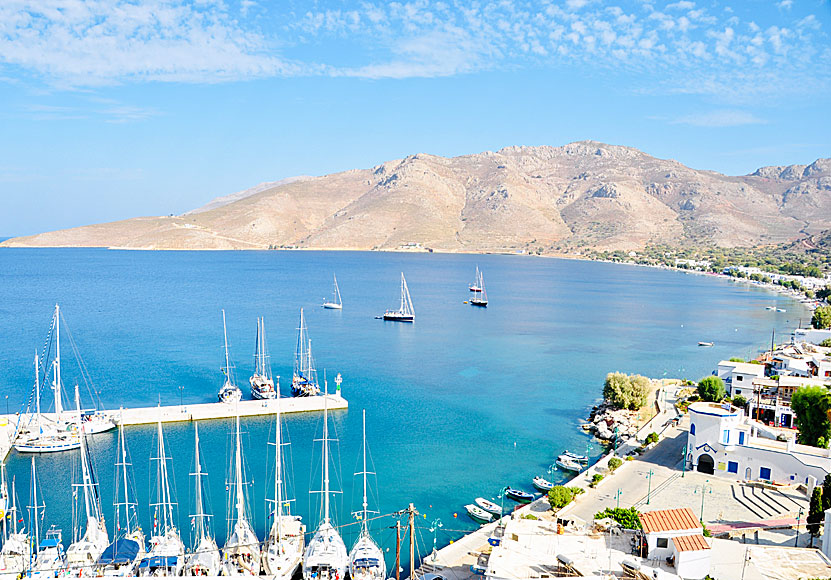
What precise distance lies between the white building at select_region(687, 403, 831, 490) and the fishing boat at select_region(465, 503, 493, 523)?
950 cm

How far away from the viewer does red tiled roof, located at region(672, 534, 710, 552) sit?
16.5m

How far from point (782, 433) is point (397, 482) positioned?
17.7 m

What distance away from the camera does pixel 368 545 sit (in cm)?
2150

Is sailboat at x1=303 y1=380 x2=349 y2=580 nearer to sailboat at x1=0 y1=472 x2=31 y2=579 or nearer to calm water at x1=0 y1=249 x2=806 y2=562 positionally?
calm water at x1=0 y1=249 x2=806 y2=562

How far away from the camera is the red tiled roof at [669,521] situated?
17.4 metres

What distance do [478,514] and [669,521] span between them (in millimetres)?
10037

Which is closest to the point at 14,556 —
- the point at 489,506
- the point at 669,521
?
the point at 489,506

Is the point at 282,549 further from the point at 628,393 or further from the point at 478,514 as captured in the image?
the point at 628,393

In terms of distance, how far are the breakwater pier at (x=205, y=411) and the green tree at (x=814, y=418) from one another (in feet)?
79.2

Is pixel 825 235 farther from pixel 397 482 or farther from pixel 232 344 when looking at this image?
pixel 397 482

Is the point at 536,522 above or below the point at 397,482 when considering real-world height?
above

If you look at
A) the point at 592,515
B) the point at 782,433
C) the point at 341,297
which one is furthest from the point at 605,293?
the point at 592,515

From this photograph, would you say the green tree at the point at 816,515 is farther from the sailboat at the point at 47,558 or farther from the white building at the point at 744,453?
the sailboat at the point at 47,558

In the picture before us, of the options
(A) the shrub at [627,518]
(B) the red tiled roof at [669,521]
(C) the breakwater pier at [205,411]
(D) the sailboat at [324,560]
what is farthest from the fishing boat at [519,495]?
(C) the breakwater pier at [205,411]
